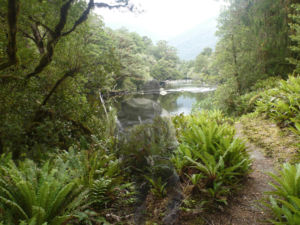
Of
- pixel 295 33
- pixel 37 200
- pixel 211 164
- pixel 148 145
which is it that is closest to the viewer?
pixel 37 200

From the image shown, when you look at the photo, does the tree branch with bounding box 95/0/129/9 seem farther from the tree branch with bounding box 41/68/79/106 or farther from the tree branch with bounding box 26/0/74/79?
the tree branch with bounding box 41/68/79/106

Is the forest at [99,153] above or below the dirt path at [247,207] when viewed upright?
above

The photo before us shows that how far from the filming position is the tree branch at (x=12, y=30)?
2.71m

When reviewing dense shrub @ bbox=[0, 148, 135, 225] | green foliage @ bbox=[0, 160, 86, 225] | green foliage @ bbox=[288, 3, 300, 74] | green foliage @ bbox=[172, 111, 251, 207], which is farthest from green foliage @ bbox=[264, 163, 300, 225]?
green foliage @ bbox=[288, 3, 300, 74]

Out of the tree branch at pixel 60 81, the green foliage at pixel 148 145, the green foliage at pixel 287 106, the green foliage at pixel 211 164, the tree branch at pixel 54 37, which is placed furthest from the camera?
the green foliage at pixel 287 106

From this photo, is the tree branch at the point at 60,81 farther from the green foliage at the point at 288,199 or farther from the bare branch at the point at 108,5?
the green foliage at the point at 288,199

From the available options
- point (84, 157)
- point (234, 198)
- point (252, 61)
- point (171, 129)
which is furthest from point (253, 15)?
point (84, 157)

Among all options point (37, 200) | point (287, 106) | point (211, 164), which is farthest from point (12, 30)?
point (287, 106)

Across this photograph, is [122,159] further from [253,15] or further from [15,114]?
[253,15]

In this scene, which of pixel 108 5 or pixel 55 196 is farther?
pixel 108 5

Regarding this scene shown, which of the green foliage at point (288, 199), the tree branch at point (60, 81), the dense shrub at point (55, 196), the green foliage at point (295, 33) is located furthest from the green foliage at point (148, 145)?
the green foliage at point (295, 33)

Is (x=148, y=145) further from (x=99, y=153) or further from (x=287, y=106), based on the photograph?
(x=287, y=106)

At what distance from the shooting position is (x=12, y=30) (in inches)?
112

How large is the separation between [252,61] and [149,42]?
44.3 meters
